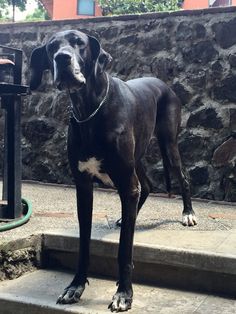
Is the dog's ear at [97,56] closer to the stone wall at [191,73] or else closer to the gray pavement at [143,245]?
the gray pavement at [143,245]

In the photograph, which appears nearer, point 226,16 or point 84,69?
point 84,69

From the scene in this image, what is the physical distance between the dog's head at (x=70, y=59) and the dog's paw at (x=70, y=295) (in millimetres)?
1071

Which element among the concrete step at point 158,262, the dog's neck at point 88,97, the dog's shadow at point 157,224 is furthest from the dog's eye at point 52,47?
the dog's shadow at point 157,224

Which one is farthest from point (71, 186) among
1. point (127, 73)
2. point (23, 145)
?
point (127, 73)

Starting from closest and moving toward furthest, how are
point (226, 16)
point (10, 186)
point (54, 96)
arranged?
point (10, 186) → point (226, 16) → point (54, 96)

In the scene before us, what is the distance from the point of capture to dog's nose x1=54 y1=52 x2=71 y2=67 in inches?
89.7

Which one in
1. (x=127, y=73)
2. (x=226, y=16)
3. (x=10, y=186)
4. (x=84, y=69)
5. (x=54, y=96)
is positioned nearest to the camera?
(x=84, y=69)

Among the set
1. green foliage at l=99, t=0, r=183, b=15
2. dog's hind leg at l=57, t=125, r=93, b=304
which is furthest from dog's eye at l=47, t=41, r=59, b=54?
green foliage at l=99, t=0, r=183, b=15

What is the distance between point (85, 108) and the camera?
2.53 metres

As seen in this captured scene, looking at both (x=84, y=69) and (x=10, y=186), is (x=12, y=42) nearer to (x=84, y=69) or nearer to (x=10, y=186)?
(x=10, y=186)

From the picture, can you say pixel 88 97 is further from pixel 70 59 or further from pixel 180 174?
pixel 180 174

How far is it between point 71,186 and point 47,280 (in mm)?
2310

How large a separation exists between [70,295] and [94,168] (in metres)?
0.68

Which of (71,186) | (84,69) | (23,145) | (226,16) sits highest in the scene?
(226,16)
